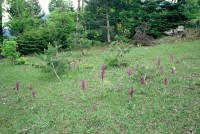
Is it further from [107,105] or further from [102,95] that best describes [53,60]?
[107,105]

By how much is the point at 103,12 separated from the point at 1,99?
18.6m

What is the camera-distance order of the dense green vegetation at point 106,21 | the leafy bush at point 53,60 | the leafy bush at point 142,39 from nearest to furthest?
1. the leafy bush at point 53,60
2. the leafy bush at point 142,39
3. the dense green vegetation at point 106,21

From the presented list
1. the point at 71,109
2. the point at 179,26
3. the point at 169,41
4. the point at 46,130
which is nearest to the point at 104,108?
the point at 71,109

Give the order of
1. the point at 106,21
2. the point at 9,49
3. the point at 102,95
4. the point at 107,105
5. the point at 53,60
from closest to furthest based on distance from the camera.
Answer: the point at 107,105
the point at 102,95
the point at 53,60
the point at 9,49
the point at 106,21

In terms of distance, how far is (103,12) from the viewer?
79.3ft

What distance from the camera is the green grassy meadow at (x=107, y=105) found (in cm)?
538

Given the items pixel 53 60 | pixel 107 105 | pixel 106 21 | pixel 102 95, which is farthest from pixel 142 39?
pixel 107 105

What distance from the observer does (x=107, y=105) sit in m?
6.55

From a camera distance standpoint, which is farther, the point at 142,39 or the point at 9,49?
the point at 142,39

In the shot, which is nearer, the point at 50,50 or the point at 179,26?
the point at 50,50

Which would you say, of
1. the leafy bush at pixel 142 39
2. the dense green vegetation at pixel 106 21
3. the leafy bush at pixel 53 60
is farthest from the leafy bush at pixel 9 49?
the leafy bush at pixel 142 39

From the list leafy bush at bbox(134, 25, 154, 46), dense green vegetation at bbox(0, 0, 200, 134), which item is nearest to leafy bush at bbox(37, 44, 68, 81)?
dense green vegetation at bbox(0, 0, 200, 134)

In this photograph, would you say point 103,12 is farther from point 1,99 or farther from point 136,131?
point 136,131

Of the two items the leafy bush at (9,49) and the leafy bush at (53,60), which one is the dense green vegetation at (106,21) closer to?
the leafy bush at (9,49)
